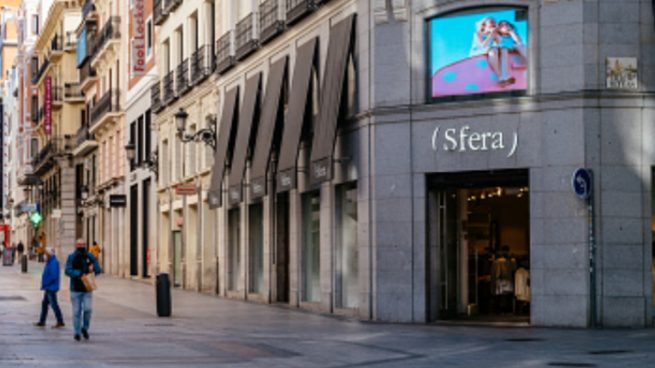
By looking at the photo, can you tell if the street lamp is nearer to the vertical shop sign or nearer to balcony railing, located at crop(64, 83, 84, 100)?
the vertical shop sign

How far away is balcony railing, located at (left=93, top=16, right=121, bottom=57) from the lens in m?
66.4

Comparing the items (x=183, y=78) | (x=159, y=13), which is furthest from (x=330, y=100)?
(x=159, y=13)

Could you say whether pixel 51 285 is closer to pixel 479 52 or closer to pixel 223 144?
pixel 479 52

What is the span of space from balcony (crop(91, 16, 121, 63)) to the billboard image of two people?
41.1 m

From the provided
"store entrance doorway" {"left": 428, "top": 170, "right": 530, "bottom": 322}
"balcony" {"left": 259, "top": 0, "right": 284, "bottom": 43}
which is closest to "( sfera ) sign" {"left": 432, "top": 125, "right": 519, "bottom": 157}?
"store entrance doorway" {"left": 428, "top": 170, "right": 530, "bottom": 322}

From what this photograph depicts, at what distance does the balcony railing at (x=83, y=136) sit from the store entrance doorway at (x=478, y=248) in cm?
5082

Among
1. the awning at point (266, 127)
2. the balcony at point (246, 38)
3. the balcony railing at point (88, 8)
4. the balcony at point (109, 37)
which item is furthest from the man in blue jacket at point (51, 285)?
the balcony railing at point (88, 8)

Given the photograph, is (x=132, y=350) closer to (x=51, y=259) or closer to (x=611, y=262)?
(x=51, y=259)

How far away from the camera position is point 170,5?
5062 cm

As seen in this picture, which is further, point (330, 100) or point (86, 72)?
point (86, 72)

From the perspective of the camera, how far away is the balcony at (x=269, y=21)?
115ft

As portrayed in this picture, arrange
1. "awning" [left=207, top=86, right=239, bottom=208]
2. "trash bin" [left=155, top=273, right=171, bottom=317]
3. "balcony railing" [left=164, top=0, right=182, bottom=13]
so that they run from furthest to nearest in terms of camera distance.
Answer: "balcony railing" [left=164, top=0, right=182, bottom=13] → "awning" [left=207, top=86, right=239, bottom=208] → "trash bin" [left=155, top=273, right=171, bottom=317]

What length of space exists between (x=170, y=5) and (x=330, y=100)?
22480 mm

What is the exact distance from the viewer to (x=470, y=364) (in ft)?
60.5
